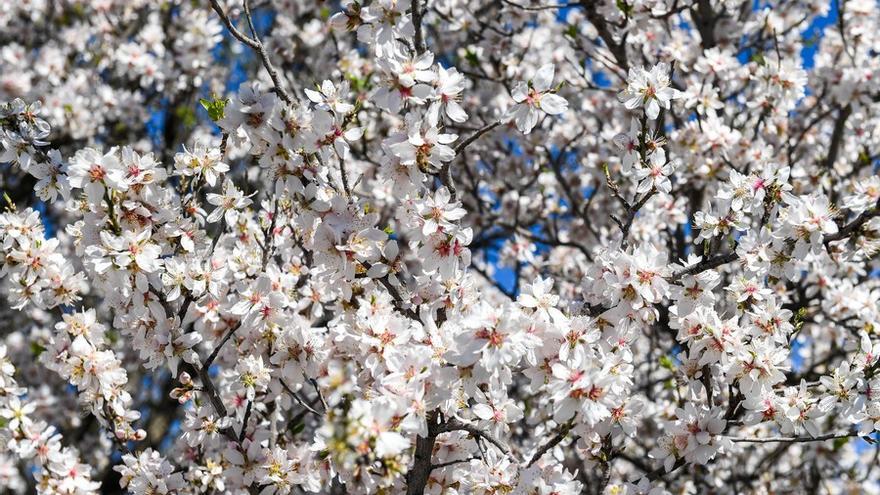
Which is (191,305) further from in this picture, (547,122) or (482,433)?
(547,122)

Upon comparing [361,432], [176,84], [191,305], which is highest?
[176,84]

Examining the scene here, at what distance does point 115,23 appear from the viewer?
9.22 metres

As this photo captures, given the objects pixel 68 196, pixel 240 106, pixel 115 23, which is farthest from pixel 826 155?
pixel 115 23

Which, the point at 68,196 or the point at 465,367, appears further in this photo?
the point at 68,196

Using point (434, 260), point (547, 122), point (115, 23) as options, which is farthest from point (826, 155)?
point (115, 23)

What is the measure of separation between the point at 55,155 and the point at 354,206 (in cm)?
136

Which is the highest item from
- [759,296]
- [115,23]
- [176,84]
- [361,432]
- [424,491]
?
[115,23]

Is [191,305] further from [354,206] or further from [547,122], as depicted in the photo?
[547,122]

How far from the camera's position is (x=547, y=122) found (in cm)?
701

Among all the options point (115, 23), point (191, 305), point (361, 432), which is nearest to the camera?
point (361, 432)

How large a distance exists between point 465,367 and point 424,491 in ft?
3.00

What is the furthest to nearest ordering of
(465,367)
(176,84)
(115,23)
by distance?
(115,23)
(176,84)
(465,367)

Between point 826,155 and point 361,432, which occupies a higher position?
point 826,155

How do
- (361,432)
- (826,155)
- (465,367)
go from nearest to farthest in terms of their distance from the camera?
(361,432)
(465,367)
(826,155)
